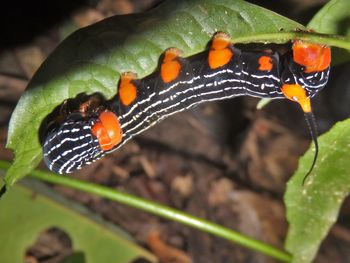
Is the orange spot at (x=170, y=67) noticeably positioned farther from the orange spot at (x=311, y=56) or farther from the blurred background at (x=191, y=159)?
the blurred background at (x=191, y=159)

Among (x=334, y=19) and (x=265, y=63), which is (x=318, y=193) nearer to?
(x=265, y=63)

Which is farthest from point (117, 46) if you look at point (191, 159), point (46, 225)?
point (191, 159)

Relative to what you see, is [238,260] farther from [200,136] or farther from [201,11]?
[201,11]

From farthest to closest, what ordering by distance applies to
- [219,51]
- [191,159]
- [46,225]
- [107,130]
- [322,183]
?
[191,159]
[46,225]
[107,130]
[219,51]
[322,183]

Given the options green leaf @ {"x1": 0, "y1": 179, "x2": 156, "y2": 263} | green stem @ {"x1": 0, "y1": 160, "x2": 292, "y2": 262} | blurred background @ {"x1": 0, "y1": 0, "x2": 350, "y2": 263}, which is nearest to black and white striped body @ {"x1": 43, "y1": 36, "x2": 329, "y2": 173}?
green stem @ {"x1": 0, "y1": 160, "x2": 292, "y2": 262}

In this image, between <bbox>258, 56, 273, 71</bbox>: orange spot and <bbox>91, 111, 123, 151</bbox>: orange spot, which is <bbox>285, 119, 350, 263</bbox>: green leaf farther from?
<bbox>91, 111, 123, 151</bbox>: orange spot

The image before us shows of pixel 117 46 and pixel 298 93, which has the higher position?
pixel 117 46

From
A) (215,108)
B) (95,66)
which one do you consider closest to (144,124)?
(95,66)
